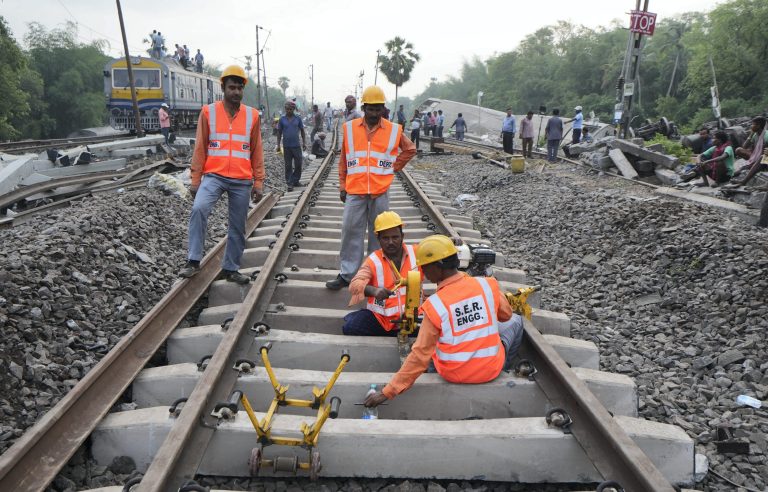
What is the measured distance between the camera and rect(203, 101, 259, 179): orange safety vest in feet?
15.2

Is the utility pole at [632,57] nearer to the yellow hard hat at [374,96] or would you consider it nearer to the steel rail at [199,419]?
the yellow hard hat at [374,96]

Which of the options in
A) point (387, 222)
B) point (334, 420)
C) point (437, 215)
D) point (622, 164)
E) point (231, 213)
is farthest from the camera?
point (622, 164)

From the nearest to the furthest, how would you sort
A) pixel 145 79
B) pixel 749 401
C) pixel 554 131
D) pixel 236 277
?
pixel 749 401 → pixel 236 277 → pixel 554 131 → pixel 145 79

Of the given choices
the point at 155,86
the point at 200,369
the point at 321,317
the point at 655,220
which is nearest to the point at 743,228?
the point at 655,220

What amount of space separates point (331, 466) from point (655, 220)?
222 inches

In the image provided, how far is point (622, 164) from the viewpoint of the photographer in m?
12.7

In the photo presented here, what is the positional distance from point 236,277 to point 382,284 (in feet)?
4.85

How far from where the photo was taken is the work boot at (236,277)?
4.54m

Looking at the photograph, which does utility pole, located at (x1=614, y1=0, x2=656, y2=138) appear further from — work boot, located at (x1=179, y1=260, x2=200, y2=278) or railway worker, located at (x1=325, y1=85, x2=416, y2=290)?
work boot, located at (x1=179, y1=260, x2=200, y2=278)

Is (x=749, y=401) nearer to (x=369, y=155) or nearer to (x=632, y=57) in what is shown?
Result: (x=369, y=155)

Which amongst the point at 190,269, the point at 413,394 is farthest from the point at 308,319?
the point at 190,269

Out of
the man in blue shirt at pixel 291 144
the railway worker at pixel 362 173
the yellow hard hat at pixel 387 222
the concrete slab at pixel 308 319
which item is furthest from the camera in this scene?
the man in blue shirt at pixel 291 144

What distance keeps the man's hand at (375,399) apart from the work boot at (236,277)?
6.82 ft

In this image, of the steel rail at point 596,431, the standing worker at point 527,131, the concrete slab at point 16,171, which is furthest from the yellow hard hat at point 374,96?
the standing worker at point 527,131
